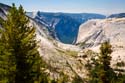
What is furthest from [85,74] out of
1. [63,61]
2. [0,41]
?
[0,41]

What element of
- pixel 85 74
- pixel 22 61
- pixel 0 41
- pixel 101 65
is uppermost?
pixel 0 41

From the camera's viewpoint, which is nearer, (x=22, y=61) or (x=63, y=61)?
(x=22, y=61)

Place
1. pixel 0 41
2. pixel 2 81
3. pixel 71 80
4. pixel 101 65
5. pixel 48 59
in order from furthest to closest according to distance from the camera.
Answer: pixel 48 59
pixel 71 80
pixel 101 65
pixel 0 41
pixel 2 81

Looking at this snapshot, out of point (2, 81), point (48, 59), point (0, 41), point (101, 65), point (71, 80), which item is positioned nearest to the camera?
point (2, 81)

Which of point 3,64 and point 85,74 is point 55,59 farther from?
point 3,64

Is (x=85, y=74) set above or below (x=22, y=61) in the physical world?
below

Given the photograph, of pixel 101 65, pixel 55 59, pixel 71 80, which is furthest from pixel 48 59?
pixel 101 65
